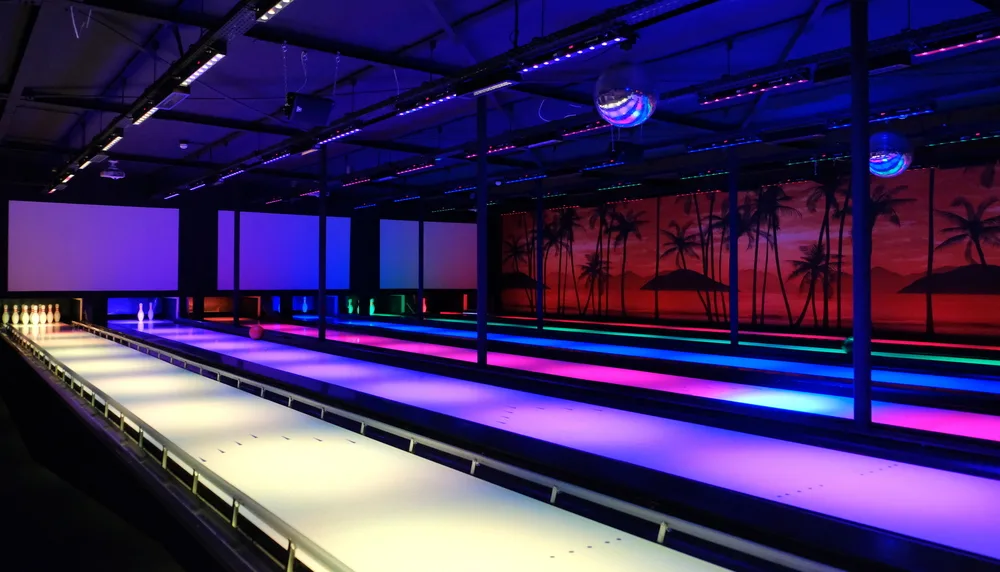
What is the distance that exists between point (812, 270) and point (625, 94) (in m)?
9.20

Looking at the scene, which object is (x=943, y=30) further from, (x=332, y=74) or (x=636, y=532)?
(x=332, y=74)

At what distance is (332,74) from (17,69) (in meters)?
3.46

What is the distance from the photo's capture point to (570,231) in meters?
18.3

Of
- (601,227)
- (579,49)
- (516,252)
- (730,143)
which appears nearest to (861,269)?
(579,49)

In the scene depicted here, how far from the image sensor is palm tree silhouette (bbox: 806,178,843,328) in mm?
12516

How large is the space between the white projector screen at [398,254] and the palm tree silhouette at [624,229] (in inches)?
253

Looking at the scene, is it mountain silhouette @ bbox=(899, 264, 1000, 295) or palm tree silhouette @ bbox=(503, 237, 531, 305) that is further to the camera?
palm tree silhouette @ bbox=(503, 237, 531, 305)

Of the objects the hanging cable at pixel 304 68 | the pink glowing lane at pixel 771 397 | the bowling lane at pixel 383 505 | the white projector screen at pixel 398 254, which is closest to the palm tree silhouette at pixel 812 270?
the pink glowing lane at pixel 771 397

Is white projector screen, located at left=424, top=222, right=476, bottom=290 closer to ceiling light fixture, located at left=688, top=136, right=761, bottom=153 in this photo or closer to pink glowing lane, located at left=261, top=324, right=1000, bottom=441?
pink glowing lane, located at left=261, top=324, right=1000, bottom=441

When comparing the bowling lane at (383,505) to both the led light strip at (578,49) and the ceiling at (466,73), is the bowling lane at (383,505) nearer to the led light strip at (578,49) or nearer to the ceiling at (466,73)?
the ceiling at (466,73)

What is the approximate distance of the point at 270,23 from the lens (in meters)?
7.00

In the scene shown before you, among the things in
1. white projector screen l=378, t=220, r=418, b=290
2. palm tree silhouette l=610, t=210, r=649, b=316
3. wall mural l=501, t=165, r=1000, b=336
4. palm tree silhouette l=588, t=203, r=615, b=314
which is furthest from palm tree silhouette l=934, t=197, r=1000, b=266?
white projector screen l=378, t=220, r=418, b=290

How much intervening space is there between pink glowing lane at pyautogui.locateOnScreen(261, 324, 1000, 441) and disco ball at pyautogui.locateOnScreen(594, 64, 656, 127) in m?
2.68

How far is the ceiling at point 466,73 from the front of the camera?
6.55 meters
